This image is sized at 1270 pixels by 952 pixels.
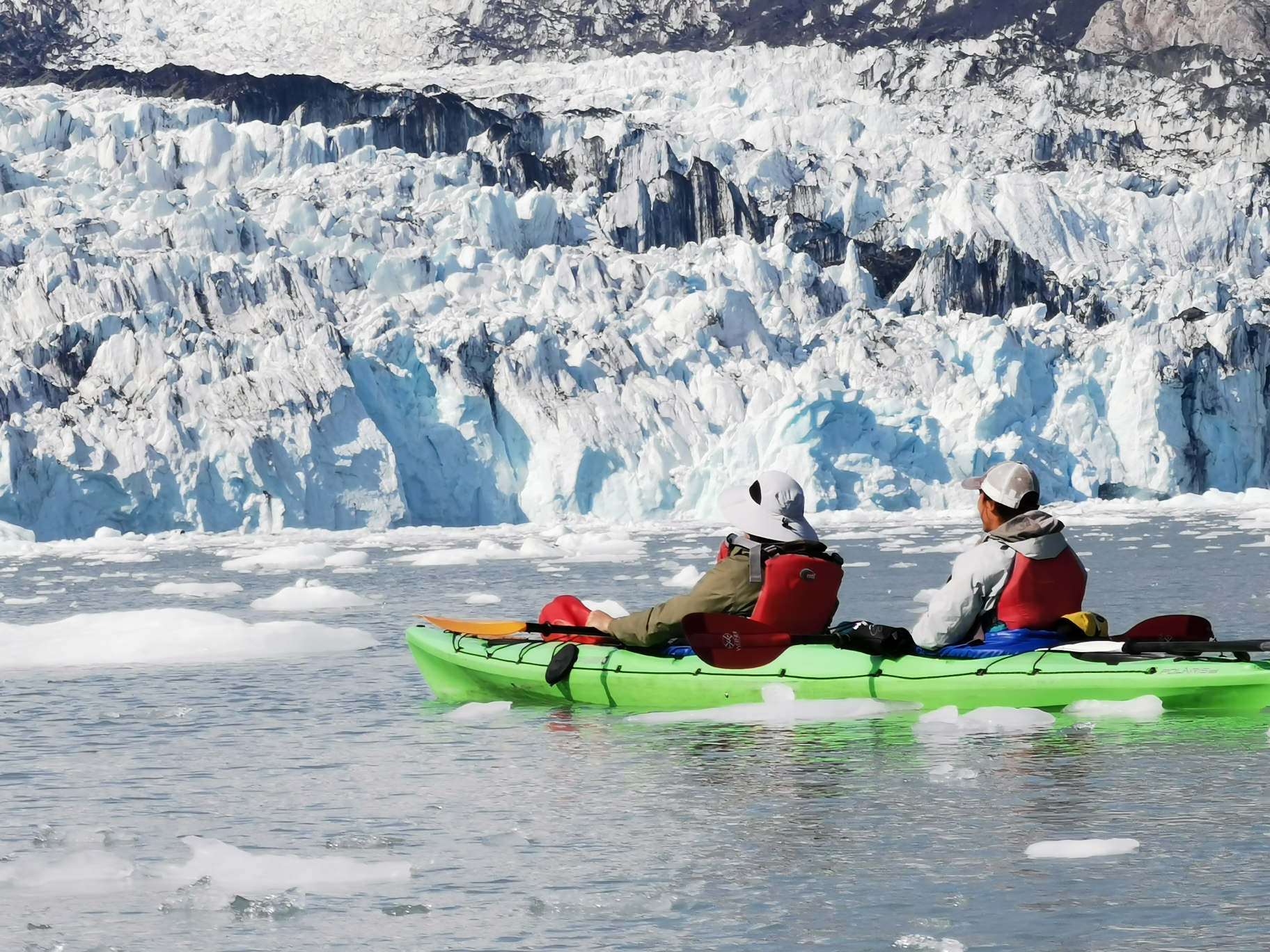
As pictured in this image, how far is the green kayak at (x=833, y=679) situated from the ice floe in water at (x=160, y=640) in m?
2.72

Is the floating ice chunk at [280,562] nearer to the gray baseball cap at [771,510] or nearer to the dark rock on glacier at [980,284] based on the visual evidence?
the gray baseball cap at [771,510]

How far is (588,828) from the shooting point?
565 cm

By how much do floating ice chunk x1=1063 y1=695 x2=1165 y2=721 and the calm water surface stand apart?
13cm

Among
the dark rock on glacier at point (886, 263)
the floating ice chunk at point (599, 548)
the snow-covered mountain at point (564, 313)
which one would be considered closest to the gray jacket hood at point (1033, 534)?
the floating ice chunk at point (599, 548)

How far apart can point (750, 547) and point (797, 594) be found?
34 cm

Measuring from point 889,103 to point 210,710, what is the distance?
56007mm

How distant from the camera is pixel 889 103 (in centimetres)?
6119

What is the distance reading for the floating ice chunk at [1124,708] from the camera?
7262 mm

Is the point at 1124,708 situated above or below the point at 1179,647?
below

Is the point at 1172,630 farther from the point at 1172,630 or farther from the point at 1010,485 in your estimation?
the point at 1010,485

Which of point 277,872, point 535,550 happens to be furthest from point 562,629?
point 535,550

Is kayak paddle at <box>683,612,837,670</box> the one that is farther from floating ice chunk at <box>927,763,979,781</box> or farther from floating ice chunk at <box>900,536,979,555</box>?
floating ice chunk at <box>900,536,979,555</box>

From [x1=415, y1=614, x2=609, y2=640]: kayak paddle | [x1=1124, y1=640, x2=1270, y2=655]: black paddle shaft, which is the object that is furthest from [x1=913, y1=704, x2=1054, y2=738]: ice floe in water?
[x1=415, y1=614, x2=609, y2=640]: kayak paddle

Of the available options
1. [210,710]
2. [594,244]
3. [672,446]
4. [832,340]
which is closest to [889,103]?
[594,244]
